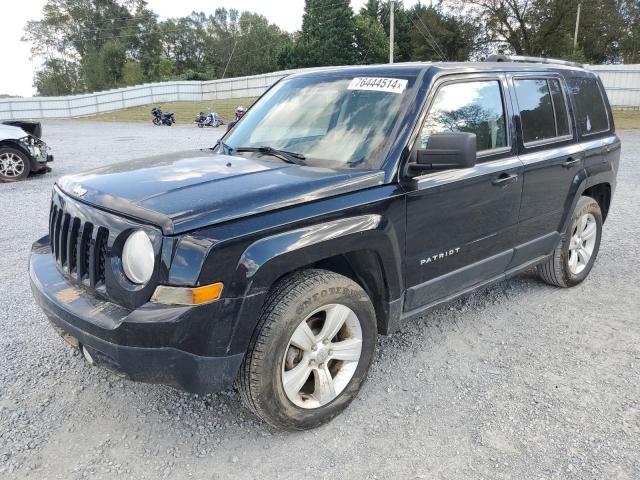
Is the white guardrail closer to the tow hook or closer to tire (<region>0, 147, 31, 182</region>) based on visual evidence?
tire (<region>0, 147, 31, 182</region>)

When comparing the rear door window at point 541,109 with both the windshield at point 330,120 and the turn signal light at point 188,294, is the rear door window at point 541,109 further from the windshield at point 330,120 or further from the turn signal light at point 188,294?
the turn signal light at point 188,294

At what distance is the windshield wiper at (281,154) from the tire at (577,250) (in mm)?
2534

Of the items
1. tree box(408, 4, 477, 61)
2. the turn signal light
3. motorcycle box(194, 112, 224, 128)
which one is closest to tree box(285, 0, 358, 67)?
tree box(408, 4, 477, 61)

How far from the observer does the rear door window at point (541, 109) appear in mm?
3863

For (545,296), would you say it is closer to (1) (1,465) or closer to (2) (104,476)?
(2) (104,476)

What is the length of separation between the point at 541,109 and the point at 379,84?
154cm

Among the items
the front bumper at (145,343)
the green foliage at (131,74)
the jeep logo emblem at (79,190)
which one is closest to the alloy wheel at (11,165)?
the jeep logo emblem at (79,190)

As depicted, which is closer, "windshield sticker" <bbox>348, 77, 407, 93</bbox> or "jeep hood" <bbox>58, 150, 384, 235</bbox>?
"jeep hood" <bbox>58, 150, 384, 235</bbox>

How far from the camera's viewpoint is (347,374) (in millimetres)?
2936

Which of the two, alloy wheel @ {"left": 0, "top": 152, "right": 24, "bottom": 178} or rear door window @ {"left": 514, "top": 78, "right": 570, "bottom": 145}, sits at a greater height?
rear door window @ {"left": 514, "top": 78, "right": 570, "bottom": 145}

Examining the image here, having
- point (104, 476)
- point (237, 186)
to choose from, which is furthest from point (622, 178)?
point (104, 476)

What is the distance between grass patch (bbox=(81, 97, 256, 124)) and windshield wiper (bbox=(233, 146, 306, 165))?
26.8 metres

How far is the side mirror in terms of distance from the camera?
111 inches

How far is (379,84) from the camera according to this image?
332cm
